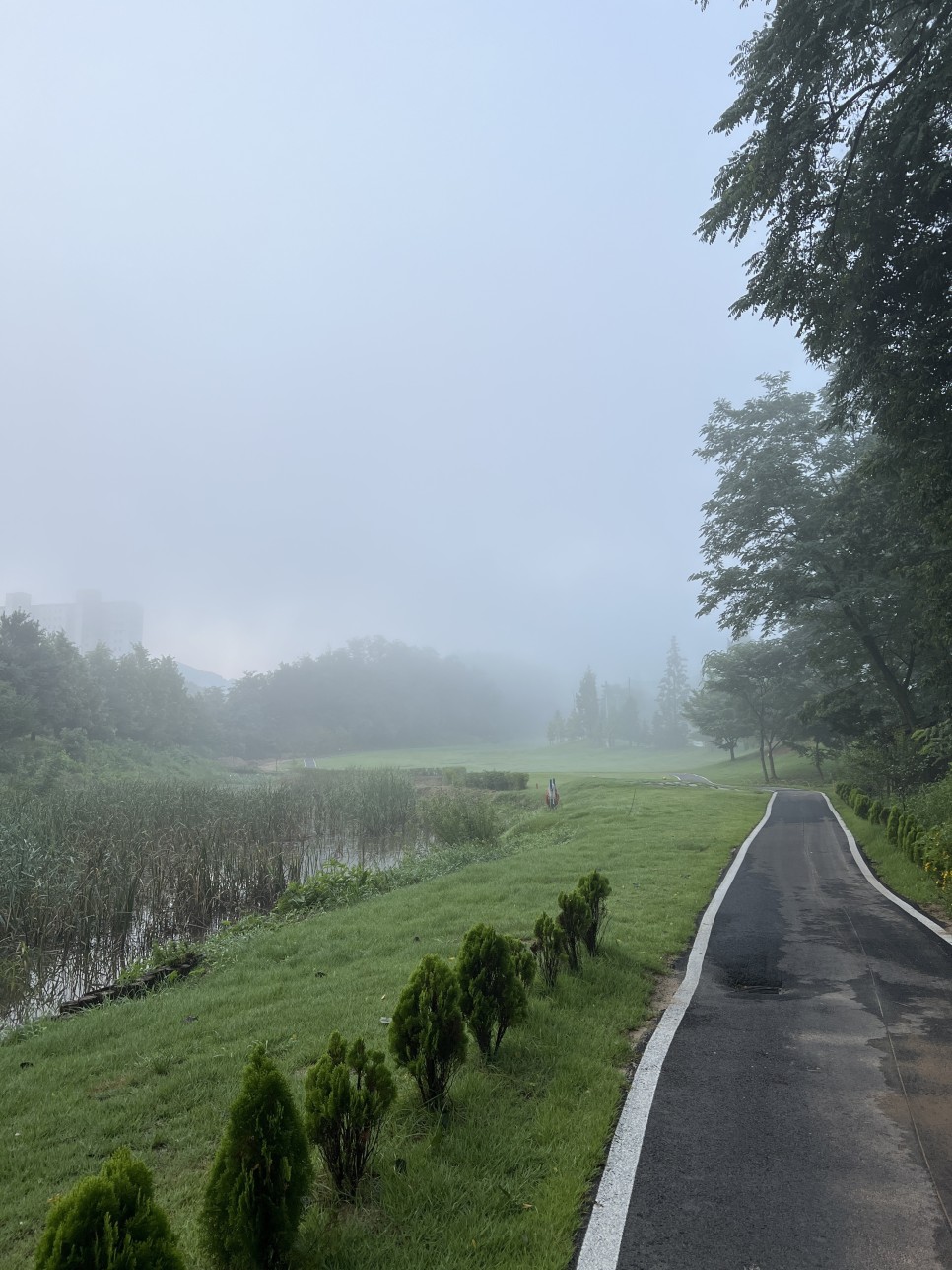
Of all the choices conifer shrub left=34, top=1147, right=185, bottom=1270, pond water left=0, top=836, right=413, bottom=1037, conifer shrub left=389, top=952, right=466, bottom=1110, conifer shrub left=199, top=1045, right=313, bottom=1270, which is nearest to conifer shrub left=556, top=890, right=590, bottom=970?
conifer shrub left=389, top=952, right=466, bottom=1110

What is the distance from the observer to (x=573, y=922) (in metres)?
7.79

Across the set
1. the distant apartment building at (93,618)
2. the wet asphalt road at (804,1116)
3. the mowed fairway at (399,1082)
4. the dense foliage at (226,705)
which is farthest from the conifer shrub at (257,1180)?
the distant apartment building at (93,618)

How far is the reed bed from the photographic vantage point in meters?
11.0

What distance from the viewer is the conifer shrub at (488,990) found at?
5.61 meters

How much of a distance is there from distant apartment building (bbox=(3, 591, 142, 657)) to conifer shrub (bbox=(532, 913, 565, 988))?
173 m

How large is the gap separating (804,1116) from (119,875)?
465 inches

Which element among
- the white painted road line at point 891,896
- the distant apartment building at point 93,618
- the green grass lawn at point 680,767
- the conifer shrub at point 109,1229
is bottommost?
the green grass lawn at point 680,767

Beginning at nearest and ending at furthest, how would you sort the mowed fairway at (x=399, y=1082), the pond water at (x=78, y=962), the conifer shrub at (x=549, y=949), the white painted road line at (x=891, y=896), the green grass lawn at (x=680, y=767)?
the mowed fairway at (x=399, y=1082) < the conifer shrub at (x=549, y=949) < the pond water at (x=78, y=962) < the white painted road line at (x=891, y=896) < the green grass lawn at (x=680, y=767)

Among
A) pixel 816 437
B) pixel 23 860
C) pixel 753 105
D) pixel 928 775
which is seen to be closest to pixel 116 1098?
pixel 23 860

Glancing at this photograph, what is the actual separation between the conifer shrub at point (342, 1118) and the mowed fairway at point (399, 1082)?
0.15 metres

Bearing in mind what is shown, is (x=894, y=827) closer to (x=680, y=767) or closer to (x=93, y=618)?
(x=680, y=767)

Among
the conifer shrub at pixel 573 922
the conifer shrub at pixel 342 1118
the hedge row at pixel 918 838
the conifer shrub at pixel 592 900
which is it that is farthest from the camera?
the hedge row at pixel 918 838

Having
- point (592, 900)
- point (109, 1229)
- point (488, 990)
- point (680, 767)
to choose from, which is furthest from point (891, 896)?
point (680, 767)

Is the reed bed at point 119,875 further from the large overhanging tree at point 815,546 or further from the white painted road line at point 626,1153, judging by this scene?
the large overhanging tree at point 815,546
